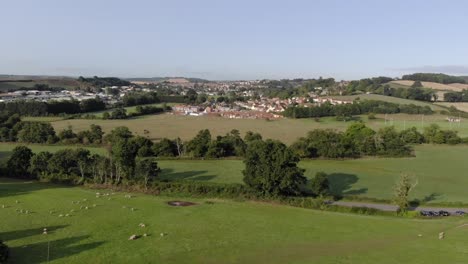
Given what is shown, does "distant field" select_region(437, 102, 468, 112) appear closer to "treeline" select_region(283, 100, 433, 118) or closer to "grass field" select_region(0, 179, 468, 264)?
"treeline" select_region(283, 100, 433, 118)

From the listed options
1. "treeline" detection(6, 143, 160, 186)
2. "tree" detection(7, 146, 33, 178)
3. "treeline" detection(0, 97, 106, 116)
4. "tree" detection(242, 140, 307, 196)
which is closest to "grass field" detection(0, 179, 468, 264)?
"tree" detection(242, 140, 307, 196)

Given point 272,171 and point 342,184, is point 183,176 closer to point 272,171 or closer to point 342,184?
point 272,171

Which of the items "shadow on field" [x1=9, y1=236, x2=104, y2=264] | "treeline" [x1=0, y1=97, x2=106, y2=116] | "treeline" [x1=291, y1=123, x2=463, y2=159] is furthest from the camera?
"treeline" [x1=0, y1=97, x2=106, y2=116]

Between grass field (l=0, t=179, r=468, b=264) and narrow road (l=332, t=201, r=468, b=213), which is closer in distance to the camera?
grass field (l=0, t=179, r=468, b=264)

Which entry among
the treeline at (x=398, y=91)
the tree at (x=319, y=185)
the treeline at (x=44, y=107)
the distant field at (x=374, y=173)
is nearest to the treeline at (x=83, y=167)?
the distant field at (x=374, y=173)

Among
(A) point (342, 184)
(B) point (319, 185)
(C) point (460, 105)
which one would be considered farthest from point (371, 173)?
(C) point (460, 105)
